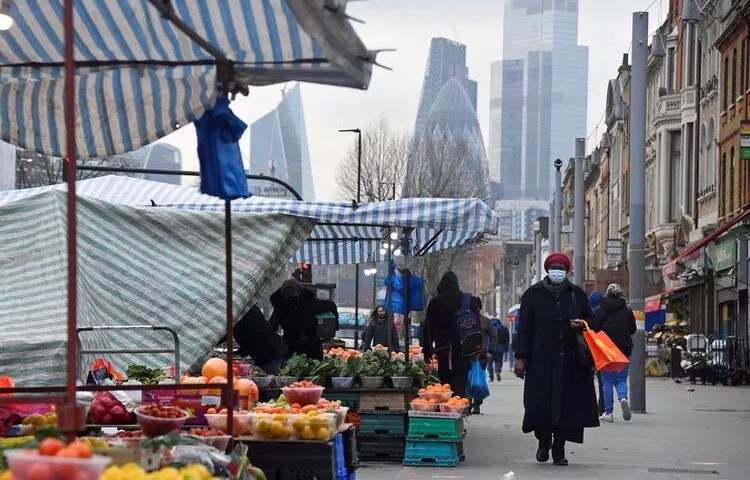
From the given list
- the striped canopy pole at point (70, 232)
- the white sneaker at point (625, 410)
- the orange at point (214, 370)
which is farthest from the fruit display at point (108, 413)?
the white sneaker at point (625, 410)

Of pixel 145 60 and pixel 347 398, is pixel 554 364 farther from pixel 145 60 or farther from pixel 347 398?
pixel 145 60

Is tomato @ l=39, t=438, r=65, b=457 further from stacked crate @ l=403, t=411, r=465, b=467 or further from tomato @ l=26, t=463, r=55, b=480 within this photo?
stacked crate @ l=403, t=411, r=465, b=467

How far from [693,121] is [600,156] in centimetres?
4300

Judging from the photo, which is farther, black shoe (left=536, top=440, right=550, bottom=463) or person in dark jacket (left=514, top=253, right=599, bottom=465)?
black shoe (left=536, top=440, right=550, bottom=463)

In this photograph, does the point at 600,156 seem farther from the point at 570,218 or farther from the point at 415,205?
the point at 415,205

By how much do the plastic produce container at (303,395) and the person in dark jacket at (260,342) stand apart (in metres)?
5.77


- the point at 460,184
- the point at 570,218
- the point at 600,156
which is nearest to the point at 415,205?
the point at 460,184

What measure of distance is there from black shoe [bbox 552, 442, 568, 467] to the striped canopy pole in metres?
9.97

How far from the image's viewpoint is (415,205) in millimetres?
16344

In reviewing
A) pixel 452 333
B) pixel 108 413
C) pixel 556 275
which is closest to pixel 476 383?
pixel 452 333

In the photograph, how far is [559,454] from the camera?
15.2 m

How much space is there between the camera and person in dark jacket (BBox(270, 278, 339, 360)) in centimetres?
1927

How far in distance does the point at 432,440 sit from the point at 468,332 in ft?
11.9

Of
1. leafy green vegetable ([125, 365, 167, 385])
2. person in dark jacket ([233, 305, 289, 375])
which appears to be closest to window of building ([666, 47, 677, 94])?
person in dark jacket ([233, 305, 289, 375])
